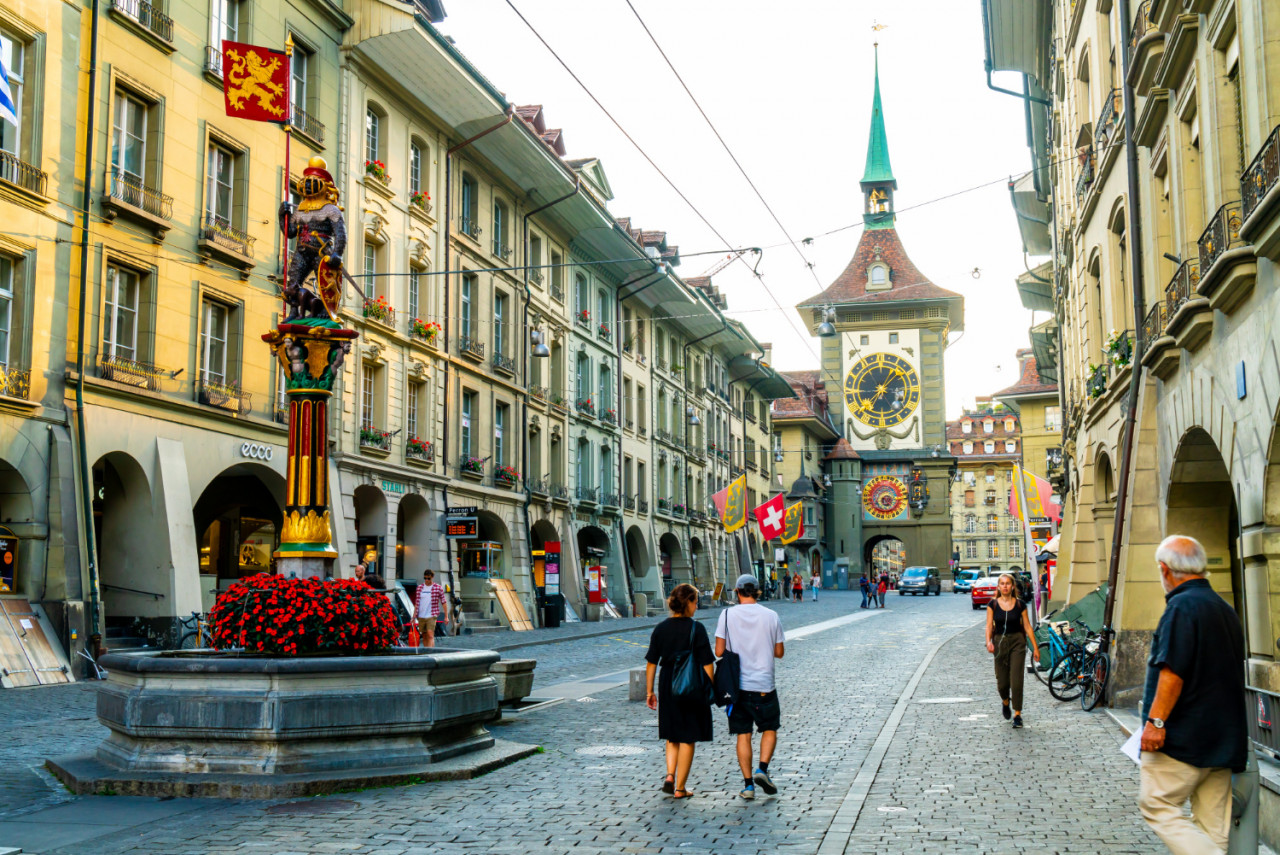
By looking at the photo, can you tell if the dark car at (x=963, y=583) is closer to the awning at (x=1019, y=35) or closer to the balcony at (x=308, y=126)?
the awning at (x=1019, y=35)

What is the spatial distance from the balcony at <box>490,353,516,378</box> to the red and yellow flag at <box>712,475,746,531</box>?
33.9 feet

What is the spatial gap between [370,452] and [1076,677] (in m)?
17.7

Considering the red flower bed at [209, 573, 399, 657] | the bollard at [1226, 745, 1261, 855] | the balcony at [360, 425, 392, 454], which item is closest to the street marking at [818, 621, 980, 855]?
the bollard at [1226, 745, 1261, 855]

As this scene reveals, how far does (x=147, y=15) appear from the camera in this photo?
22.3 metres

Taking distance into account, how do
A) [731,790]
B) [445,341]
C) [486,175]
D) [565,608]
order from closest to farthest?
[731,790] < [445,341] < [486,175] < [565,608]

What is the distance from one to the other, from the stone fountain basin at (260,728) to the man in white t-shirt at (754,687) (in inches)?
87.4

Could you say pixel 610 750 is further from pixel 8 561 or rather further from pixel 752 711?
pixel 8 561

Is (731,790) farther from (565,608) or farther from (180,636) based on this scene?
(565,608)

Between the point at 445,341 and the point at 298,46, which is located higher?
the point at 298,46

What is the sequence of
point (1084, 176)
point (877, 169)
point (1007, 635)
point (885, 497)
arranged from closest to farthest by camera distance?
point (1007, 635) < point (1084, 176) < point (885, 497) < point (877, 169)

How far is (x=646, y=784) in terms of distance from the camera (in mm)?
9898

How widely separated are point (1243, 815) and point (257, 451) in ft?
72.3

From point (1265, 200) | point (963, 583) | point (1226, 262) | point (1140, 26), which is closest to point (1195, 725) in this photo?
point (1265, 200)

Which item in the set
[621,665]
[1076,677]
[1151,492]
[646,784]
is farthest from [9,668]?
[1151,492]
